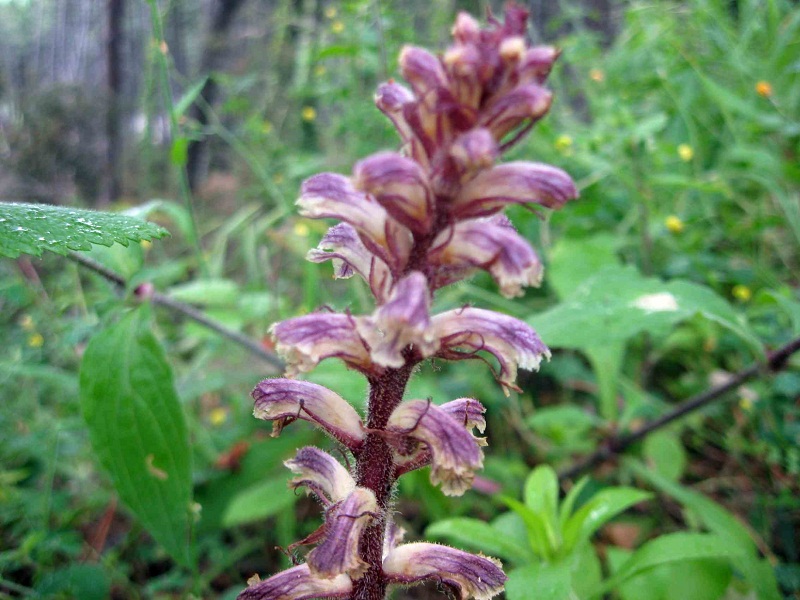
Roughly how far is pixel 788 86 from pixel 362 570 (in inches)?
178

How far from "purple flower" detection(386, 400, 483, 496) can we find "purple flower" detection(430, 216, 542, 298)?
0.29 meters

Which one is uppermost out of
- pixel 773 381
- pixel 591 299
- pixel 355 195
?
pixel 355 195

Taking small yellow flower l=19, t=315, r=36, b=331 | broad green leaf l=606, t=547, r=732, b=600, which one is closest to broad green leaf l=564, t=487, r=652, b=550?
broad green leaf l=606, t=547, r=732, b=600

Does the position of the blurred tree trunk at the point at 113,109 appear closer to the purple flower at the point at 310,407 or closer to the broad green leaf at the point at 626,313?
the broad green leaf at the point at 626,313

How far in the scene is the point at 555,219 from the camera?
3.41 m

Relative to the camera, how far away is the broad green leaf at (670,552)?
1.74 m

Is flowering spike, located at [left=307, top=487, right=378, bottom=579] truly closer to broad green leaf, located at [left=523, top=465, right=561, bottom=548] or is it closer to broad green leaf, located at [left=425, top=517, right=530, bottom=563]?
broad green leaf, located at [left=425, top=517, right=530, bottom=563]

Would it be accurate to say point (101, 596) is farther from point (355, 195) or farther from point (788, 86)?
point (788, 86)

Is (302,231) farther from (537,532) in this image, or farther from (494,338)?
(494,338)

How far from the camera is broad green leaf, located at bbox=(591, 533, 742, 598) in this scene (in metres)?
1.74

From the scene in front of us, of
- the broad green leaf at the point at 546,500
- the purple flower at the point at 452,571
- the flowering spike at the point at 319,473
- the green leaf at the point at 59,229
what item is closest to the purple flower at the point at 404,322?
the flowering spike at the point at 319,473

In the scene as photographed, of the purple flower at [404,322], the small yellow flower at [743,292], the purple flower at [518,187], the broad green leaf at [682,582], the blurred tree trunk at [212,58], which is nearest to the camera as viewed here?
the purple flower at [404,322]

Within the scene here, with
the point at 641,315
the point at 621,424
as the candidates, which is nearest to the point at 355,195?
the point at 641,315

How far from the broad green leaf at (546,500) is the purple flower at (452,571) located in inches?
23.1
